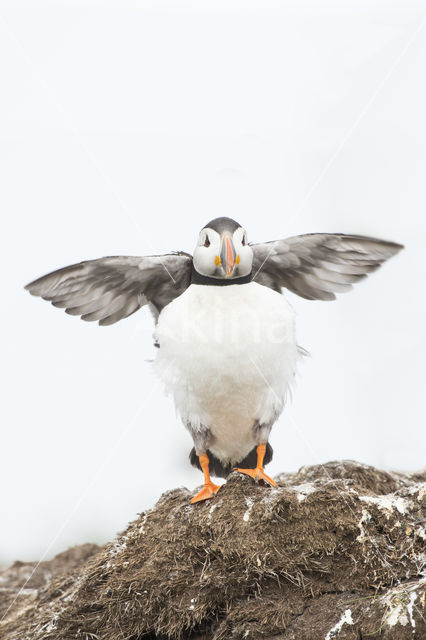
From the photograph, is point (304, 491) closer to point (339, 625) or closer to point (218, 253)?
point (339, 625)

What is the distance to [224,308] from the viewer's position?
255 inches

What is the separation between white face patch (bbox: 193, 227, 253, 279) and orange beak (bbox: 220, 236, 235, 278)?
0.02 metres

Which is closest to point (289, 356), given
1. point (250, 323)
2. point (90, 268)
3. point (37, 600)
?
point (250, 323)

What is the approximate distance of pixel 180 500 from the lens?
675cm

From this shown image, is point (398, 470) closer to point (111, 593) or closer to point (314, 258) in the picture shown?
point (314, 258)

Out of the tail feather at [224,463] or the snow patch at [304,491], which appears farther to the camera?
the tail feather at [224,463]

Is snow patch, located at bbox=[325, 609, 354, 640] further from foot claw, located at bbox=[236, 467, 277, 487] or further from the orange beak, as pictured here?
the orange beak

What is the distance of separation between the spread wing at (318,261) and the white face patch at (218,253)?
558 mm

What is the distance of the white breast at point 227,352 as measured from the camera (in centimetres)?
644

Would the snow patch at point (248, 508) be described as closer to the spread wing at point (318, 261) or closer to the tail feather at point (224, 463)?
the tail feather at point (224, 463)

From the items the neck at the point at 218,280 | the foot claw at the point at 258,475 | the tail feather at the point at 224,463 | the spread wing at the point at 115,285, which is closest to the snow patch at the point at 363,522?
the foot claw at the point at 258,475

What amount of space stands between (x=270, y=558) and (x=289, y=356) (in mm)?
1906

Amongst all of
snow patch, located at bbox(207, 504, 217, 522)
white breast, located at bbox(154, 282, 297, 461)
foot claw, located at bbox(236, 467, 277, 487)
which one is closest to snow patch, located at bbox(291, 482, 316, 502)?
foot claw, located at bbox(236, 467, 277, 487)

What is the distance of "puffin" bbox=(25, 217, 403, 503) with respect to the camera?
21.2 feet
